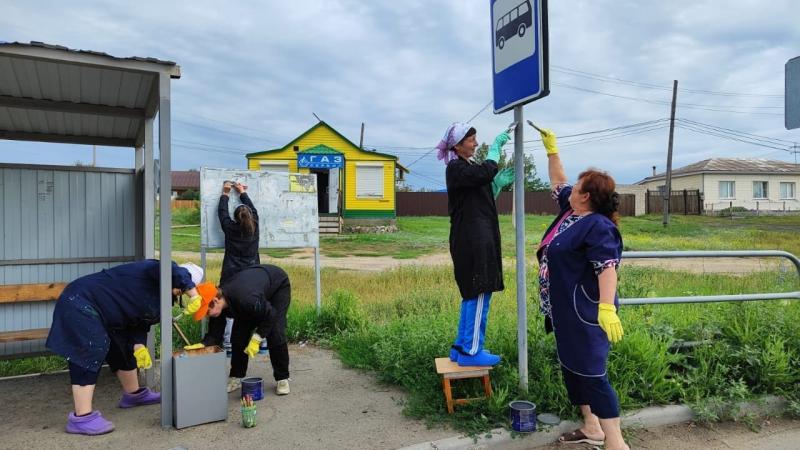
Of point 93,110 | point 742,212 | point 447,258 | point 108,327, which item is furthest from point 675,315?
point 742,212

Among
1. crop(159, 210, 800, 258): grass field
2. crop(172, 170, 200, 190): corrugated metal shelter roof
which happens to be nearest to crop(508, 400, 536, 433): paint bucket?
crop(159, 210, 800, 258): grass field

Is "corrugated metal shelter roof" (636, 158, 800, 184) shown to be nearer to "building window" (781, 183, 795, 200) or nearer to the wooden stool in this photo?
"building window" (781, 183, 795, 200)

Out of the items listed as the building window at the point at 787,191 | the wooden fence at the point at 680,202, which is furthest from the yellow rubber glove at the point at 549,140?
the building window at the point at 787,191

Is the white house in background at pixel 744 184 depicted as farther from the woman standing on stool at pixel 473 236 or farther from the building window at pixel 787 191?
the woman standing on stool at pixel 473 236

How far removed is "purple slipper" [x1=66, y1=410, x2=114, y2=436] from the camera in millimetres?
3762

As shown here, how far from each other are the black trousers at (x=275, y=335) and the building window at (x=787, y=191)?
52992 mm

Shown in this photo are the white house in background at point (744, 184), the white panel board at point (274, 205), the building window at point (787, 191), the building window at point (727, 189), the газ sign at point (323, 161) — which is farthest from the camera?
the building window at point (787, 191)

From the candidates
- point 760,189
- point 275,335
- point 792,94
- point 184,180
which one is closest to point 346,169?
point 275,335

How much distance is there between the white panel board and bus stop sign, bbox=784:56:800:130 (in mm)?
4938

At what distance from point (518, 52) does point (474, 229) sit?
1.30 metres

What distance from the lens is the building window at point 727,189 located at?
4488 cm

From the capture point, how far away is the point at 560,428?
12.3 ft

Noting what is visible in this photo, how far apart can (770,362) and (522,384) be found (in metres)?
2.13

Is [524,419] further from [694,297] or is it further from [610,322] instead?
[694,297]
